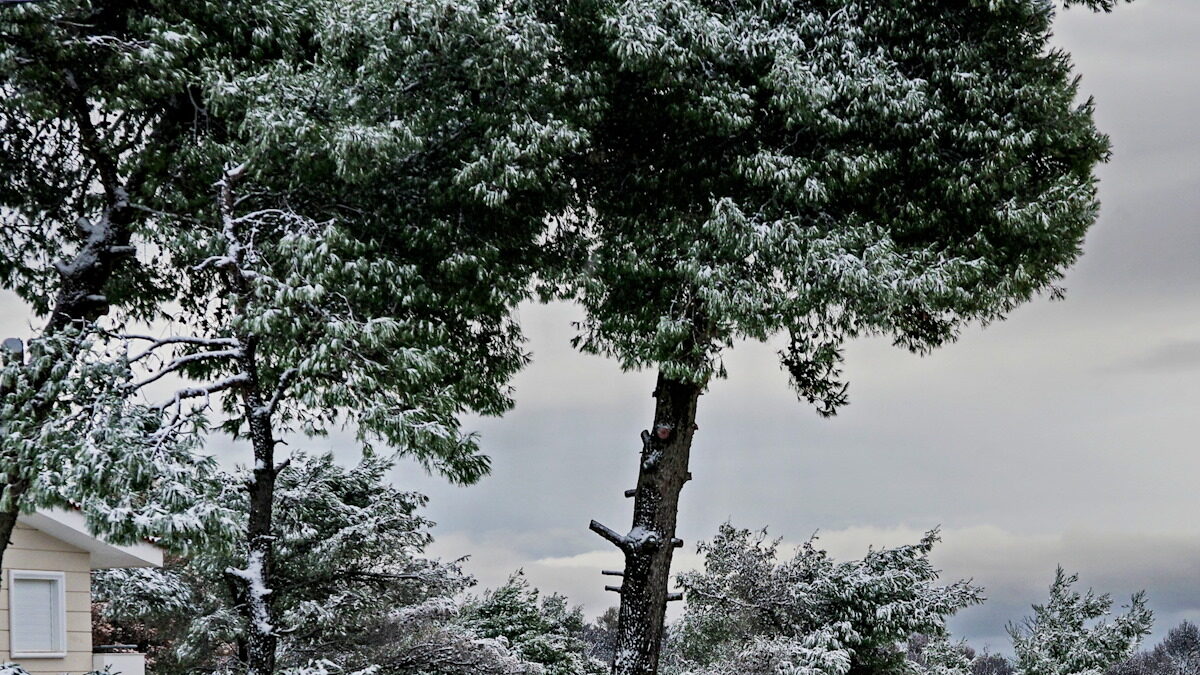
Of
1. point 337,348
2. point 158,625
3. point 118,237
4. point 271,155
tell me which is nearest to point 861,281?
point 337,348

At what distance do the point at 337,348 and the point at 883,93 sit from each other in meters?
6.25

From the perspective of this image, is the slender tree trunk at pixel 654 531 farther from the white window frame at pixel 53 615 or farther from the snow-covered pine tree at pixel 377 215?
the white window frame at pixel 53 615

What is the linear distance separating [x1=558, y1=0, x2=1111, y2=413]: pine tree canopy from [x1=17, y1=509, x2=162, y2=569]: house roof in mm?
6420

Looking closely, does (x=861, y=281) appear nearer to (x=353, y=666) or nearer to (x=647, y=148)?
(x=647, y=148)

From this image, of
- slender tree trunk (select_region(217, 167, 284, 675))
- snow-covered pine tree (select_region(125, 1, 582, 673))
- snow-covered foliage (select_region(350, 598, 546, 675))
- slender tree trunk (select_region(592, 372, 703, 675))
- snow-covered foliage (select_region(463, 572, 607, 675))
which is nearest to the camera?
snow-covered pine tree (select_region(125, 1, 582, 673))

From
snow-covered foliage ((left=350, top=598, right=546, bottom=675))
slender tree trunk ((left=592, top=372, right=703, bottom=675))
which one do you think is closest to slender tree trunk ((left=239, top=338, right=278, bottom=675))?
slender tree trunk ((left=592, top=372, right=703, bottom=675))

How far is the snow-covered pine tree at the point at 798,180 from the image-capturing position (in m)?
13.2

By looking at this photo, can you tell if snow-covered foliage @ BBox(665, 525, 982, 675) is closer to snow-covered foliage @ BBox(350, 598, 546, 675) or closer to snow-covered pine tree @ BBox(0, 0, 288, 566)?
snow-covered foliage @ BBox(350, 598, 546, 675)

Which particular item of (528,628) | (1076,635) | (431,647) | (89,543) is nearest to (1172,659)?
(1076,635)

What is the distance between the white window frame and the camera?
14.4 meters

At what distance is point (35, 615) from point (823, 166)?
34.2ft

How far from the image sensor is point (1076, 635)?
90.0ft

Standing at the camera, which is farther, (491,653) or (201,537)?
(491,653)

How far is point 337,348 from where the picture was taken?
12.8 meters
